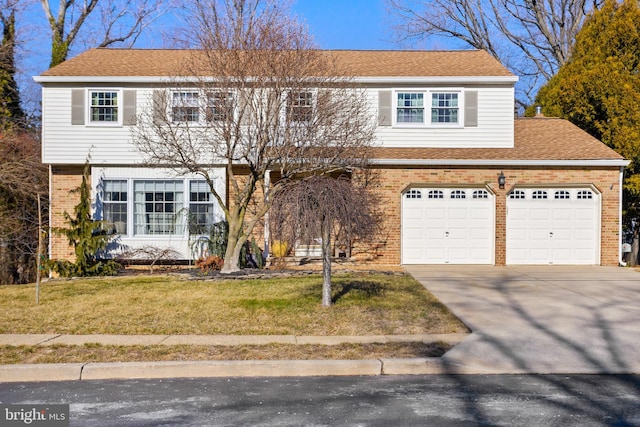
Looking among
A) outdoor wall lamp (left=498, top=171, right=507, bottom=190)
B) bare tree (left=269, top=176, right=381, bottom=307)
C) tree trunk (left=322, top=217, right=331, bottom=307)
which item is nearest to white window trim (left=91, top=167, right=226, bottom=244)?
outdoor wall lamp (left=498, top=171, right=507, bottom=190)

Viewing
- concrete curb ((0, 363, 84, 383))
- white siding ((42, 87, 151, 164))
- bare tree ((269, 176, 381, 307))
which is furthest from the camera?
white siding ((42, 87, 151, 164))

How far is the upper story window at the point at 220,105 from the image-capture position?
49.1 ft

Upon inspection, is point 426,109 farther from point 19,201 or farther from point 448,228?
point 19,201

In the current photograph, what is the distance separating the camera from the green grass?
31.2ft

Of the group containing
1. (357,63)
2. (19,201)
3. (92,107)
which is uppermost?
(357,63)

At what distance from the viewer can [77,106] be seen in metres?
18.5

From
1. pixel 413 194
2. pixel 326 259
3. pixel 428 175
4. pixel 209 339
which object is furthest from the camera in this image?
pixel 413 194

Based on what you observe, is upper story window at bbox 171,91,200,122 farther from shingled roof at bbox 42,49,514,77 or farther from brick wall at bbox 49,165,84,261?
brick wall at bbox 49,165,84,261

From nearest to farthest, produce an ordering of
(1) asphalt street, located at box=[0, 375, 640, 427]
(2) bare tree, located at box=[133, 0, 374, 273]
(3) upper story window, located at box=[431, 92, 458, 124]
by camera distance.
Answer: (1) asphalt street, located at box=[0, 375, 640, 427]
(2) bare tree, located at box=[133, 0, 374, 273]
(3) upper story window, located at box=[431, 92, 458, 124]

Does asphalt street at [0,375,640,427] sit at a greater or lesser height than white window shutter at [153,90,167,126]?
lesser

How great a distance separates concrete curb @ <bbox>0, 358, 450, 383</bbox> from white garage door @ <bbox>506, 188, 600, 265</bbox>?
37.5ft

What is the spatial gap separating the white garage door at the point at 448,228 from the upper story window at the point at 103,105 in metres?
9.19

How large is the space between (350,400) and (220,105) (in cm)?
1015

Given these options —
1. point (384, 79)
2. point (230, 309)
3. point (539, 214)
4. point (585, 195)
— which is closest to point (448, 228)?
point (539, 214)
